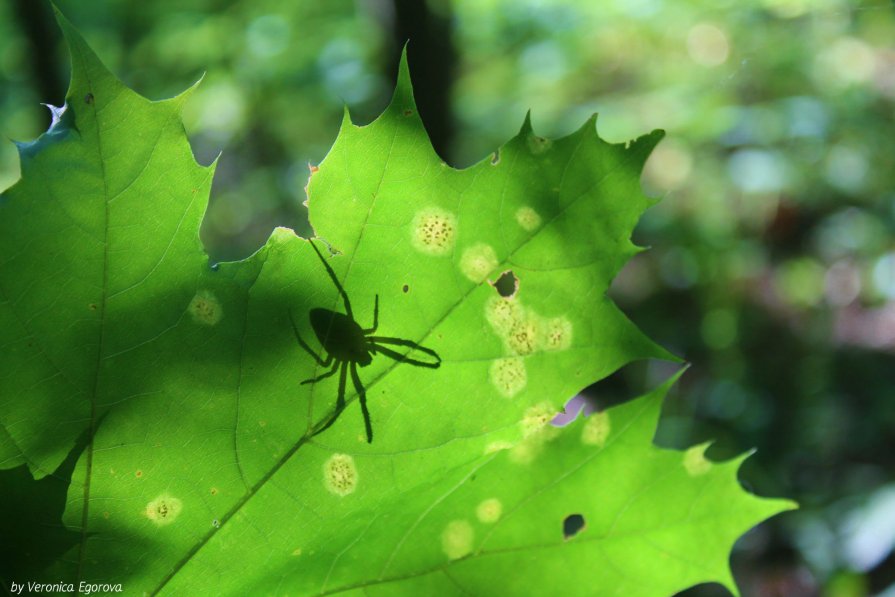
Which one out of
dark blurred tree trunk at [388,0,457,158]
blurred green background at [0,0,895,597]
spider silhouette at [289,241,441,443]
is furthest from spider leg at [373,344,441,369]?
blurred green background at [0,0,895,597]

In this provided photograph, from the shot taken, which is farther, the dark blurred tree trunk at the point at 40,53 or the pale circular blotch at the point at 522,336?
the dark blurred tree trunk at the point at 40,53

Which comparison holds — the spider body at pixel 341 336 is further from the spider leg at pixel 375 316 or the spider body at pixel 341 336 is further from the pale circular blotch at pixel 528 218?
the pale circular blotch at pixel 528 218

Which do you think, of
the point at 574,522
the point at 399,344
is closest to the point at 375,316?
the point at 399,344

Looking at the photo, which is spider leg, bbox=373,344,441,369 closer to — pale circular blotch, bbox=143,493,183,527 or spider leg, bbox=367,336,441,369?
spider leg, bbox=367,336,441,369

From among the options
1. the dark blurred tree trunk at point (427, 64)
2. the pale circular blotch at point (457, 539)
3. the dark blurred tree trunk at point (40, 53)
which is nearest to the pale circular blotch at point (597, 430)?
the pale circular blotch at point (457, 539)

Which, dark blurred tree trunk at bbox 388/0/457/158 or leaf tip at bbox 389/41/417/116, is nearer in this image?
leaf tip at bbox 389/41/417/116

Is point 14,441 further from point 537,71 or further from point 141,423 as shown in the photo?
point 537,71

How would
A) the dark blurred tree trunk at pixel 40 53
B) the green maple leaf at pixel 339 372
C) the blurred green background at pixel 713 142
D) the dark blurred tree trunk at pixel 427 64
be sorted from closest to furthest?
the green maple leaf at pixel 339 372 < the dark blurred tree trunk at pixel 427 64 < the dark blurred tree trunk at pixel 40 53 < the blurred green background at pixel 713 142
